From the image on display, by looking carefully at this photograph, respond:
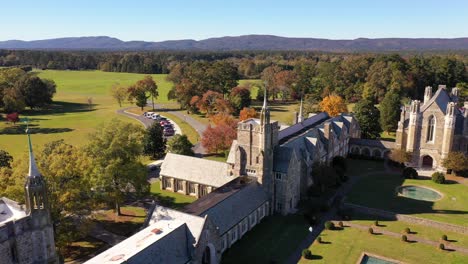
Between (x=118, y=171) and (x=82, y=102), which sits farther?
(x=82, y=102)

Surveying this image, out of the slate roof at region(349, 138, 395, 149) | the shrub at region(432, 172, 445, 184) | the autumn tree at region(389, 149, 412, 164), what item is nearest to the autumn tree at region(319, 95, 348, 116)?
the slate roof at region(349, 138, 395, 149)

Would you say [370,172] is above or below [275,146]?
below

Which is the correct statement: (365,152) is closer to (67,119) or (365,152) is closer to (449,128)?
(449,128)

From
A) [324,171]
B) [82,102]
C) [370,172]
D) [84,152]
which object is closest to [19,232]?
[84,152]

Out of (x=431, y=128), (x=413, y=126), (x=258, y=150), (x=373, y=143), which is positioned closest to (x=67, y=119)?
(x=258, y=150)

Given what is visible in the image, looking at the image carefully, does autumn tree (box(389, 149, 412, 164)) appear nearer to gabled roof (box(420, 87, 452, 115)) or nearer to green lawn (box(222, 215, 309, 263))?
gabled roof (box(420, 87, 452, 115))

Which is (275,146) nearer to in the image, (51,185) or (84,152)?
(84,152)
